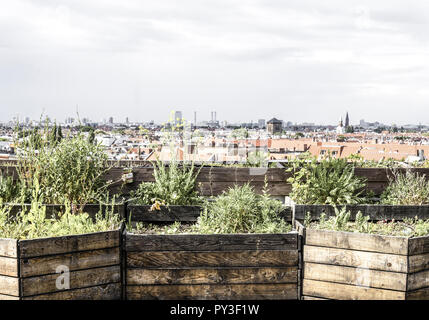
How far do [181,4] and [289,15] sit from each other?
1155mm

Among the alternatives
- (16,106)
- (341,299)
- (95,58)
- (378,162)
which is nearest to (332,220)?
(341,299)

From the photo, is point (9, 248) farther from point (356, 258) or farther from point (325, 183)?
point (325, 183)

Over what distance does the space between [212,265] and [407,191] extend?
2.06 meters

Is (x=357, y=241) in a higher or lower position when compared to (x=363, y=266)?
higher

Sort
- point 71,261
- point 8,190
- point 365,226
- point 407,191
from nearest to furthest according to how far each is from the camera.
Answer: point 71,261 → point 365,226 → point 8,190 → point 407,191

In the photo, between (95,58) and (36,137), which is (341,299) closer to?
(36,137)

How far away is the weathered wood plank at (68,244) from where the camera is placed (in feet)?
8.02

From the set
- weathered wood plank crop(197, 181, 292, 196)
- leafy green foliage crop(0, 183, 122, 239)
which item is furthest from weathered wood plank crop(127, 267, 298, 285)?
weathered wood plank crop(197, 181, 292, 196)

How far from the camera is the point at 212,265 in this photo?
2.79 metres

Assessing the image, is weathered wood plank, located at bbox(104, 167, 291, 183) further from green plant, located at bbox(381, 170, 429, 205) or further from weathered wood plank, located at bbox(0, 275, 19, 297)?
weathered wood plank, located at bbox(0, 275, 19, 297)

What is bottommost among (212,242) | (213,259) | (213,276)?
(213,276)

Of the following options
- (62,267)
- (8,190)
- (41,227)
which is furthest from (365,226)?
(8,190)

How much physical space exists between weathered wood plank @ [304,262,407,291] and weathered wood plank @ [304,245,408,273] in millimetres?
28
